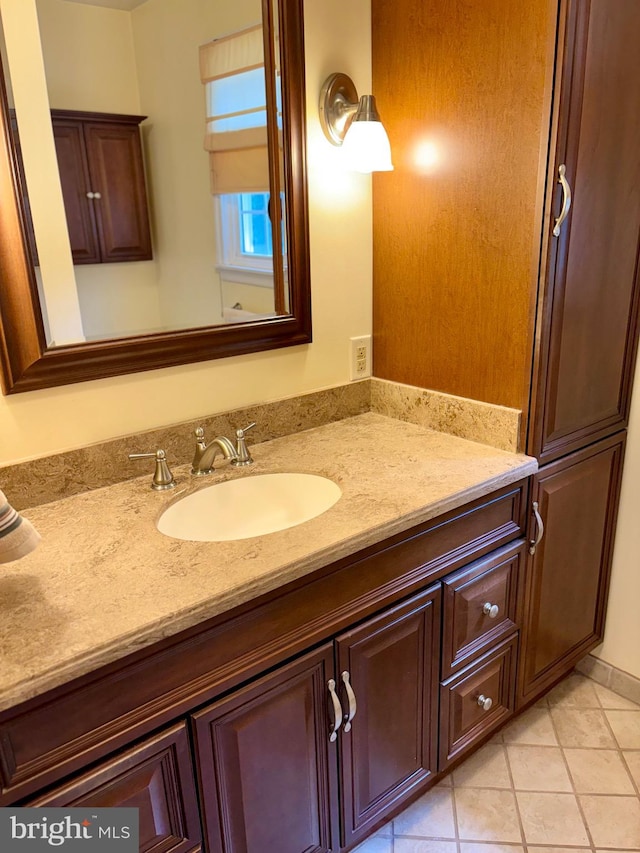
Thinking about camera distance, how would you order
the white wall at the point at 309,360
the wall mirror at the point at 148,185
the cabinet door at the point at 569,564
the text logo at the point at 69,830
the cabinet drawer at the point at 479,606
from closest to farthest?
the text logo at the point at 69,830 < the wall mirror at the point at 148,185 < the white wall at the point at 309,360 < the cabinet drawer at the point at 479,606 < the cabinet door at the point at 569,564

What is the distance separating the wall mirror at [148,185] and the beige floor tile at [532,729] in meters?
1.33

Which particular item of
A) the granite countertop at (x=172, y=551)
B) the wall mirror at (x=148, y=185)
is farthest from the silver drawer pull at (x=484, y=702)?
the wall mirror at (x=148, y=185)

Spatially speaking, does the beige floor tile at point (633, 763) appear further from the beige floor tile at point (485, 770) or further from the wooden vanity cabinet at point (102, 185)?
the wooden vanity cabinet at point (102, 185)

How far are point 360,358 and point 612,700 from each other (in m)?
1.35

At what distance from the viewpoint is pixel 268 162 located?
5.06 ft

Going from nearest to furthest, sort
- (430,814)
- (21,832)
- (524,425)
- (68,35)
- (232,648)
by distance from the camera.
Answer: (21,832)
(232,648)
(68,35)
(524,425)
(430,814)

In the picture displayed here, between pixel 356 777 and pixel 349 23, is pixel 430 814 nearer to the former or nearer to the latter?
pixel 356 777

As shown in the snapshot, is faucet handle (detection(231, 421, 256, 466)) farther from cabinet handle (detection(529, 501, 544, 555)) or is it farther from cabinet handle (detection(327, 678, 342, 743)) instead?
cabinet handle (detection(529, 501, 544, 555))

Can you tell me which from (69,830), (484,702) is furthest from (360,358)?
(69,830)

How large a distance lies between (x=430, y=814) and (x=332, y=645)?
2.50 ft

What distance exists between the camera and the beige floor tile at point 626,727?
1.82m

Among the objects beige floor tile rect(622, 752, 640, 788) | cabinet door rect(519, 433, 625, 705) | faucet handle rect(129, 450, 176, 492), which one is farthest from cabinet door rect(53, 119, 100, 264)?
beige floor tile rect(622, 752, 640, 788)

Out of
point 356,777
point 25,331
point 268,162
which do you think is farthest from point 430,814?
point 268,162

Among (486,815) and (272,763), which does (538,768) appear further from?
(272,763)
